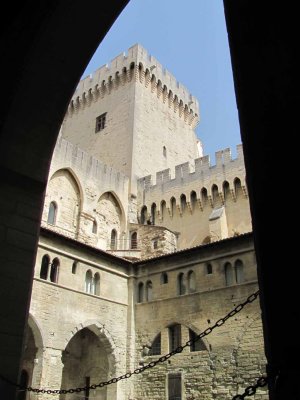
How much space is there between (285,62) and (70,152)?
21995 millimetres

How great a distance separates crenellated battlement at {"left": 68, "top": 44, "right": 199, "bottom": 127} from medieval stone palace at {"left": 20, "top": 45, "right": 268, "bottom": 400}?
4.36 metres

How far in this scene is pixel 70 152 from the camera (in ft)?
76.4

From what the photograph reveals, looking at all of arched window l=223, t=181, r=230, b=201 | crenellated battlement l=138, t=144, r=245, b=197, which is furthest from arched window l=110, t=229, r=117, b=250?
arched window l=223, t=181, r=230, b=201

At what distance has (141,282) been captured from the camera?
1914cm

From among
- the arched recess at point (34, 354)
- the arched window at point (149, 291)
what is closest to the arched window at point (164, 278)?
the arched window at point (149, 291)

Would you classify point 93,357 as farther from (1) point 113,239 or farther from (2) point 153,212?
(2) point 153,212

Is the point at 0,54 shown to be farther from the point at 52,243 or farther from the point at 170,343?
the point at 170,343

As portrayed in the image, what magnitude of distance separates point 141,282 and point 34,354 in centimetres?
579

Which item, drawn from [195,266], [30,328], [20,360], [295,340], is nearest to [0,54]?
[20,360]

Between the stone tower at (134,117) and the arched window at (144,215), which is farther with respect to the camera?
the stone tower at (134,117)

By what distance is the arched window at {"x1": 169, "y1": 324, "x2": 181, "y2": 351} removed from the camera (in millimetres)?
17094

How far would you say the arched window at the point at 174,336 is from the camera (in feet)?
56.1

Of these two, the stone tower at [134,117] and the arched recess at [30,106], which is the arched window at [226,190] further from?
the arched recess at [30,106]

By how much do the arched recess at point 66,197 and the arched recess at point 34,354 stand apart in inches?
277
